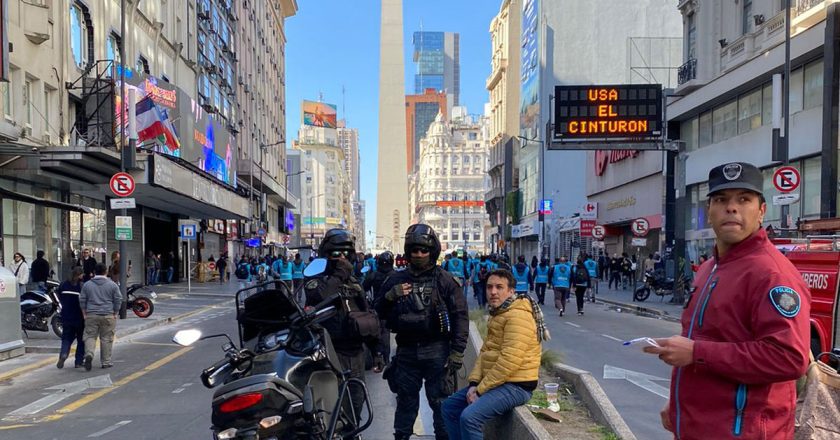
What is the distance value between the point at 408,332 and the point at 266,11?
65.2 m

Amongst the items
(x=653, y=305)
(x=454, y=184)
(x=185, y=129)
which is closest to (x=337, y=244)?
(x=653, y=305)

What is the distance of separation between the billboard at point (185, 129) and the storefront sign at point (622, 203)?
2260 cm

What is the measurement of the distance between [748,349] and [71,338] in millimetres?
11144

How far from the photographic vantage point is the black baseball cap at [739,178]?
Result: 8.34 ft

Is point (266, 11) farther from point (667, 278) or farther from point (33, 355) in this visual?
point (33, 355)

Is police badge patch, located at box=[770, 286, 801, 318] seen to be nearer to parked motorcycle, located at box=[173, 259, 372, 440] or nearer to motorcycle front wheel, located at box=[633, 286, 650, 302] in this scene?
parked motorcycle, located at box=[173, 259, 372, 440]

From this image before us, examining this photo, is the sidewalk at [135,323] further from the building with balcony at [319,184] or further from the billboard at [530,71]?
the building with balcony at [319,184]

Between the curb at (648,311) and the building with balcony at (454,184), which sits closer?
the curb at (648,311)

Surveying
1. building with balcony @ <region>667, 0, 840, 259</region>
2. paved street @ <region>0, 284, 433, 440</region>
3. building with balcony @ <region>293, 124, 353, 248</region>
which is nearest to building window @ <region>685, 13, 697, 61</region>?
building with balcony @ <region>667, 0, 840, 259</region>

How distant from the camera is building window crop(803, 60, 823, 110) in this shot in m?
19.7

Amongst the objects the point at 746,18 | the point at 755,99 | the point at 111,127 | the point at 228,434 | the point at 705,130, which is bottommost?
the point at 228,434

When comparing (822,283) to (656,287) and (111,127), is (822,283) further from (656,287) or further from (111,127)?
(111,127)

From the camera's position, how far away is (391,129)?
92438mm

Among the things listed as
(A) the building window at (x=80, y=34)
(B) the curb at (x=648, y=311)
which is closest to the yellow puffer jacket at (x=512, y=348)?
(B) the curb at (x=648, y=311)
